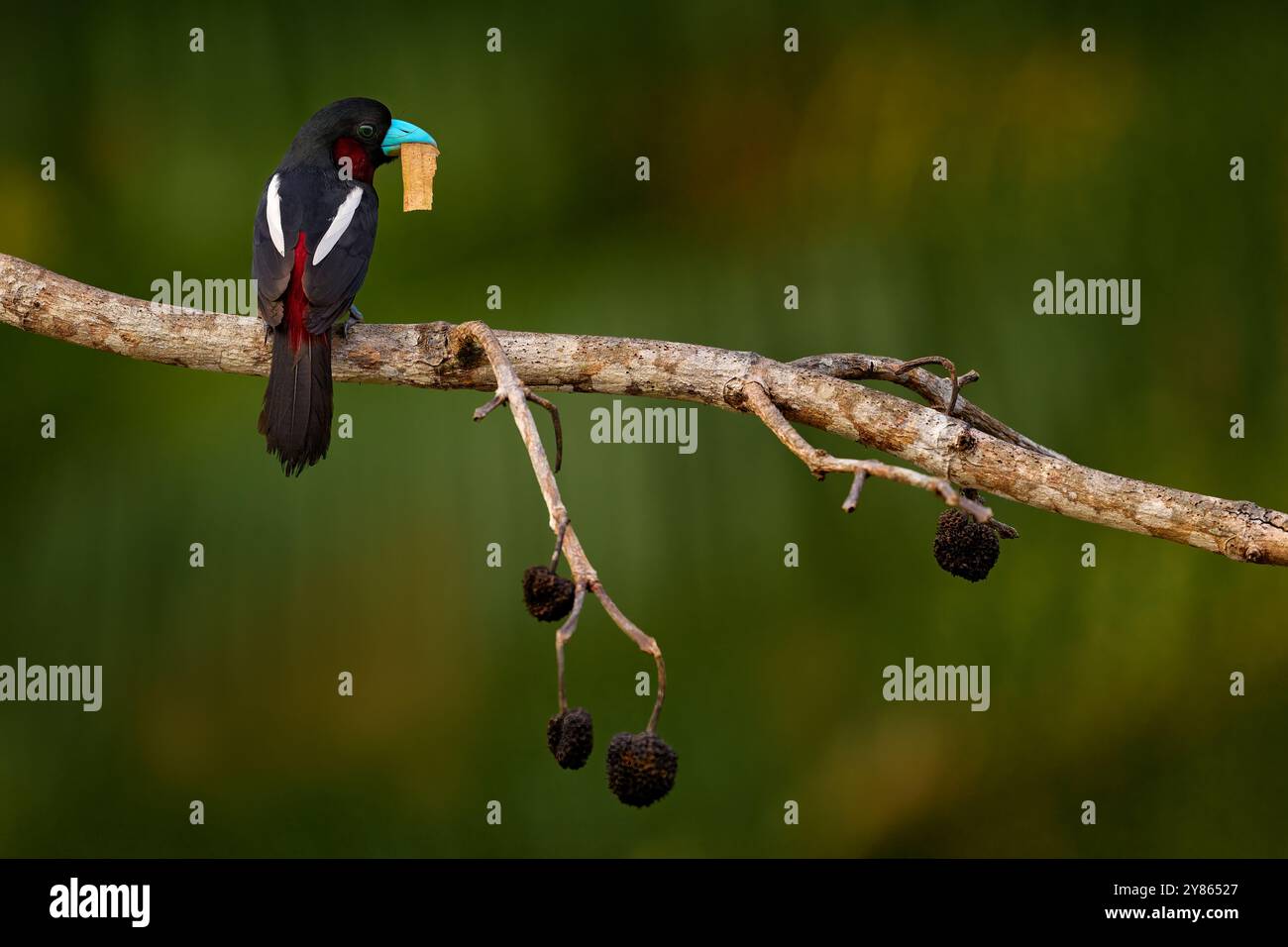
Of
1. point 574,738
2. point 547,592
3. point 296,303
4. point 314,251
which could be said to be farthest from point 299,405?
point 574,738

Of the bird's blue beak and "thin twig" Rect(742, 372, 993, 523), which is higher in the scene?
the bird's blue beak

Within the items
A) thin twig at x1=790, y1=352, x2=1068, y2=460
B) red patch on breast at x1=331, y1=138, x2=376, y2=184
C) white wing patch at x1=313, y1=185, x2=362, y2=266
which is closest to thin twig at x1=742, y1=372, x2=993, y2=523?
thin twig at x1=790, y1=352, x2=1068, y2=460

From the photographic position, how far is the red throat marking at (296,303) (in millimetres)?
3406

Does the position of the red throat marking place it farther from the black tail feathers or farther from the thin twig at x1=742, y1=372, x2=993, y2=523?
the thin twig at x1=742, y1=372, x2=993, y2=523

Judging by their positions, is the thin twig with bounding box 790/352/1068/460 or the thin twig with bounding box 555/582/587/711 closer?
the thin twig with bounding box 555/582/587/711

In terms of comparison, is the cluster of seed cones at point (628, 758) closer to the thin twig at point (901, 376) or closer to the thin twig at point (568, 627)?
the thin twig at point (568, 627)

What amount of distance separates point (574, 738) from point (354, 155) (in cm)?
217

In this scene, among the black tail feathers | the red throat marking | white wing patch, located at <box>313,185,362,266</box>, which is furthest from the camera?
white wing patch, located at <box>313,185,362,266</box>

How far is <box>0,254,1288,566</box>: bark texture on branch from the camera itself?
2924 mm

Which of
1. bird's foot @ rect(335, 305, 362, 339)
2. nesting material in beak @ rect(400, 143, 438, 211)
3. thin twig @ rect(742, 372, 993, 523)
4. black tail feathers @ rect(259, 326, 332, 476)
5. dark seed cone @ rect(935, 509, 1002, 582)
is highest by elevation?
nesting material in beak @ rect(400, 143, 438, 211)

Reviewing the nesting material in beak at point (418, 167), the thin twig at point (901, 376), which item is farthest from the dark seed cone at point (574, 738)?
the nesting material in beak at point (418, 167)

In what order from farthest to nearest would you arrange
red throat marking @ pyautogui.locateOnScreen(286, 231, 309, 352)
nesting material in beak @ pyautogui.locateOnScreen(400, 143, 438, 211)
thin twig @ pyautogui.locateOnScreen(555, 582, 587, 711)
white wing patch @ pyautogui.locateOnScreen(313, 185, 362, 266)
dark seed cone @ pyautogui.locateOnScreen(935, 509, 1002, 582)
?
nesting material in beak @ pyautogui.locateOnScreen(400, 143, 438, 211) < white wing patch @ pyautogui.locateOnScreen(313, 185, 362, 266) < red throat marking @ pyautogui.locateOnScreen(286, 231, 309, 352) < dark seed cone @ pyautogui.locateOnScreen(935, 509, 1002, 582) < thin twig @ pyautogui.locateOnScreen(555, 582, 587, 711)

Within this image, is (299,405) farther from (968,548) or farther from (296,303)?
(968,548)

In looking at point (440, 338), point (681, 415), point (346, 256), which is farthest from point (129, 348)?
point (681, 415)
